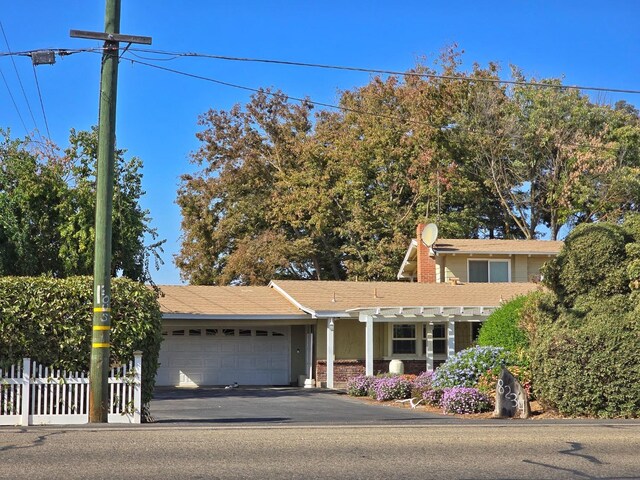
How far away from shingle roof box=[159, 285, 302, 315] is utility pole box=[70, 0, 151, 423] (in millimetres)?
14759

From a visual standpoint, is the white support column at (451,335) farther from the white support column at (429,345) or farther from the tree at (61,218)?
the tree at (61,218)

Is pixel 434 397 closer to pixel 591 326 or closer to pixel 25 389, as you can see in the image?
pixel 591 326

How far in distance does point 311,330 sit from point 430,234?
683cm

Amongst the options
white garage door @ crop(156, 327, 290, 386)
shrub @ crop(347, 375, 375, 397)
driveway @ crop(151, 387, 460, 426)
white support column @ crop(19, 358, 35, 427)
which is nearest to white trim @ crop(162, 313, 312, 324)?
white garage door @ crop(156, 327, 290, 386)

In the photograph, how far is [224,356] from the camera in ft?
103

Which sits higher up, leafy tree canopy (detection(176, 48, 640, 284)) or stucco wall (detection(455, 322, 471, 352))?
leafy tree canopy (detection(176, 48, 640, 284))

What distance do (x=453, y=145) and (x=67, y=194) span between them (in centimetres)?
2420

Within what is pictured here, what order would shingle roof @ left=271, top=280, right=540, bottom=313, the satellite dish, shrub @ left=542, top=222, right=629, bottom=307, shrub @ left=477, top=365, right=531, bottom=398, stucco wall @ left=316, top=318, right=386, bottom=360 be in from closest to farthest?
shrub @ left=542, top=222, right=629, bottom=307
shrub @ left=477, top=365, right=531, bottom=398
stucco wall @ left=316, top=318, right=386, bottom=360
shingle roof @ left=271, top=280, right=540, bottom=313
the satellite dish

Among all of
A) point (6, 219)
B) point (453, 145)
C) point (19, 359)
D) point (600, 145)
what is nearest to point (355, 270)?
point (453, 145)

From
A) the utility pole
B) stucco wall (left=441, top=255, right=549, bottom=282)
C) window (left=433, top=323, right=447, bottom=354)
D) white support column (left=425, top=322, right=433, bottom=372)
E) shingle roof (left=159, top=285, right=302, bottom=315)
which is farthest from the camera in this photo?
stucco wall (left=441, top=255, right=549, bottom=282)

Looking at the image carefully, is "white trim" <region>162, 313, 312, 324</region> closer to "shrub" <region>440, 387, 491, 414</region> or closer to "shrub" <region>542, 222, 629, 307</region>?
"shrub" <region>440, 387, 491, 414</region>

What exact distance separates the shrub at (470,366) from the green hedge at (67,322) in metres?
8.18

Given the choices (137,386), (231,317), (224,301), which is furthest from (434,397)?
(224,301)

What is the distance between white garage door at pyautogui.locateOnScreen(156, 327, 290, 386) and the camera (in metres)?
31.0
